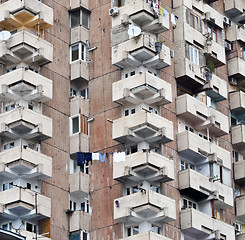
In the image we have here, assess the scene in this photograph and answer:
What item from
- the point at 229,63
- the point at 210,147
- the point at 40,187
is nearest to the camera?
A: the point at 40,187

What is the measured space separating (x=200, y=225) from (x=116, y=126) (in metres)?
8.33

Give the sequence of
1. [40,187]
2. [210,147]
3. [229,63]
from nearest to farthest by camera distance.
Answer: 1. [40,187]
2. [210,147]
3. [229,63]

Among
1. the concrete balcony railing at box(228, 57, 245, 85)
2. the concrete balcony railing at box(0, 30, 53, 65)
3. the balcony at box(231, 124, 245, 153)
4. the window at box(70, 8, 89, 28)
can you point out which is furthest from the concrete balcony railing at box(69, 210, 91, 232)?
the concrete balcony railing at box(228, 57, 245, 85)

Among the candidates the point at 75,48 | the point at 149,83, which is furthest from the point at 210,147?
the point at 75,48

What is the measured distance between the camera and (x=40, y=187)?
62.0 metres

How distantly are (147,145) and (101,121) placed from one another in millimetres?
3883

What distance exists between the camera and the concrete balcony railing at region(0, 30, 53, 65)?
2505 inches

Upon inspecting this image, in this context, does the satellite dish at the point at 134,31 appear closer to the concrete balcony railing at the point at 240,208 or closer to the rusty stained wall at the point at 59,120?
the rusty stained wall at the point at 59,120

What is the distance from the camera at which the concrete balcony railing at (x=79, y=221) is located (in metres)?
62.0

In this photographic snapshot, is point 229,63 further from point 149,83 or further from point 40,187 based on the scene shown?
point 40,187

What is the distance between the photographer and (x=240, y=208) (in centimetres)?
6794

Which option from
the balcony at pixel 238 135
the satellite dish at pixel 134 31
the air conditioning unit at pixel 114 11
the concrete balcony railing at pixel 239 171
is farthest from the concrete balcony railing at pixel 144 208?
the air conditioning unit at pixel 114 11

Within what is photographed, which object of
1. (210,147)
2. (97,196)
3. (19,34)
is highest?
(19,34)

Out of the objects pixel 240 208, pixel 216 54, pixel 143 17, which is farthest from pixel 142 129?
pixel 216 54
